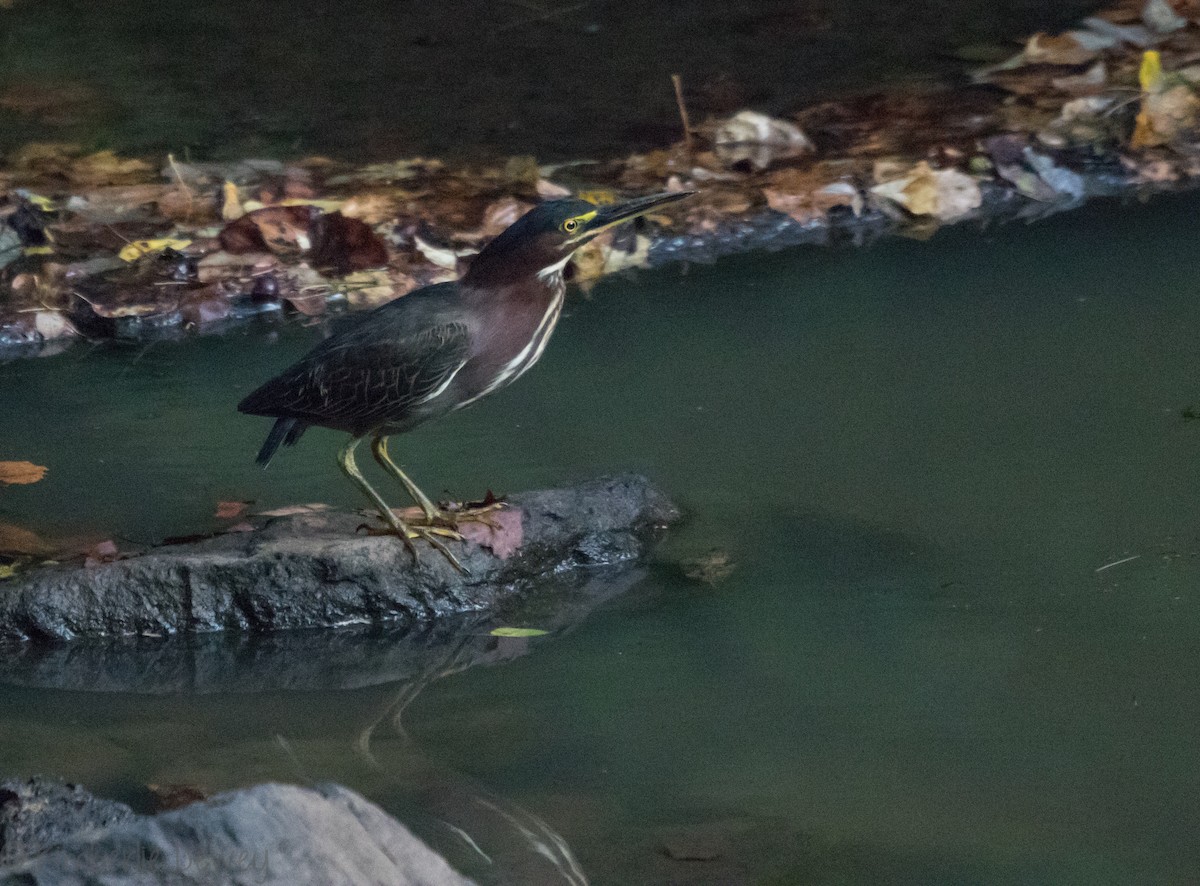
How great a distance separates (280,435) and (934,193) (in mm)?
3338

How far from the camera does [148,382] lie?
561 centimetres

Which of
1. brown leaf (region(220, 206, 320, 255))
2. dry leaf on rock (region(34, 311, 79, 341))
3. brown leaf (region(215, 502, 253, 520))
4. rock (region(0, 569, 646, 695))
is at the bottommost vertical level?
rock (region(0, 569, 646, 695))

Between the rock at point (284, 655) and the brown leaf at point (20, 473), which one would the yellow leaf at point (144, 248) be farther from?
the rock at point (284, 655)

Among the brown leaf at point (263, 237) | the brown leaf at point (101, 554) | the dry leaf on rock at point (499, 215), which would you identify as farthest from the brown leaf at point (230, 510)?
the dry leaf on rock at point (499, 215)

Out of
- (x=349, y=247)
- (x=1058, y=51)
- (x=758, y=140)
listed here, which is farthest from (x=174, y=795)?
(x=1058, y=51)

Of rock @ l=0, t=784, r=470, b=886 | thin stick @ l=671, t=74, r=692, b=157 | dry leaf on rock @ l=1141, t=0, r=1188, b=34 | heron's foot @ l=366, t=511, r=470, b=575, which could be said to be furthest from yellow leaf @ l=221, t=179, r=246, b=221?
rock @ l=0, t=784, r=470, b=886

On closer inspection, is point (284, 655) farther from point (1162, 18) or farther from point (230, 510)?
point (1162, 18)

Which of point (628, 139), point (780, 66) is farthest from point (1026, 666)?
point (780, 66)

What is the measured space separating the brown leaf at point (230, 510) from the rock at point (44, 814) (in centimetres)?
172

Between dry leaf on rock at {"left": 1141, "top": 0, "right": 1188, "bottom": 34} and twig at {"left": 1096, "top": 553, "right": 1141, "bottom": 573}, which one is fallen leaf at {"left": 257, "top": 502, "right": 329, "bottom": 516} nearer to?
twig at {"left": 1096, "top": 553, "right": 1141, "bottom": 573}

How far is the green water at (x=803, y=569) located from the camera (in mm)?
3139

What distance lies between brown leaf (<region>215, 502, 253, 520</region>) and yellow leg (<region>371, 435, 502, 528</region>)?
1.42ft

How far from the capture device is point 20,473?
15.7 ft

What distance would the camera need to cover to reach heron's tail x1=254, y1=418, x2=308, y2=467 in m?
4.35
